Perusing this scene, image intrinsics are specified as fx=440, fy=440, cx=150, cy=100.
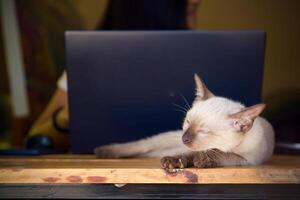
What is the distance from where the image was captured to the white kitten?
32.5 inches

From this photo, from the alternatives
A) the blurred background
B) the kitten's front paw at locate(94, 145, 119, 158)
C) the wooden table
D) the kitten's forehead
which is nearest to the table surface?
the wooden table

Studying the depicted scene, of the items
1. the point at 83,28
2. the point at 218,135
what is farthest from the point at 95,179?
the point at 83,28

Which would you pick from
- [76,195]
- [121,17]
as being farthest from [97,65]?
[121,17]

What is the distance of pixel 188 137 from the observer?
2.78 feet

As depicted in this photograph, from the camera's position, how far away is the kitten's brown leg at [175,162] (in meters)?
0.80

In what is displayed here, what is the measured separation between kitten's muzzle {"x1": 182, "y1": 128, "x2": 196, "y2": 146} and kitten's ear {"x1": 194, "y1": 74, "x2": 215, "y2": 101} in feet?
0.30

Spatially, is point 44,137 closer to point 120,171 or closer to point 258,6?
point 120,171

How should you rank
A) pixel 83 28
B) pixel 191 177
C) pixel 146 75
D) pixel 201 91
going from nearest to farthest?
pixel 191 177, pixel 201 91, pixel 146 75, pixel 83 28

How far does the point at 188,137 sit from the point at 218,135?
57 mm

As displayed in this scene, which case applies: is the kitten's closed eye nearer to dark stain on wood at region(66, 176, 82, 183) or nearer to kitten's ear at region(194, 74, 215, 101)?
kitten's ear at region(194, 74, 215, 101)

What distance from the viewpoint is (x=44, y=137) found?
133 cm

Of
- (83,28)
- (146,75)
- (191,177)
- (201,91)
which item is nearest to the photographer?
(191,177)

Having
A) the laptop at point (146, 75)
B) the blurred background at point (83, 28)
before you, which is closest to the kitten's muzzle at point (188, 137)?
the laptop at point (146, 75)

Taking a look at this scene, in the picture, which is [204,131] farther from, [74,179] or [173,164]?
[74,179]
